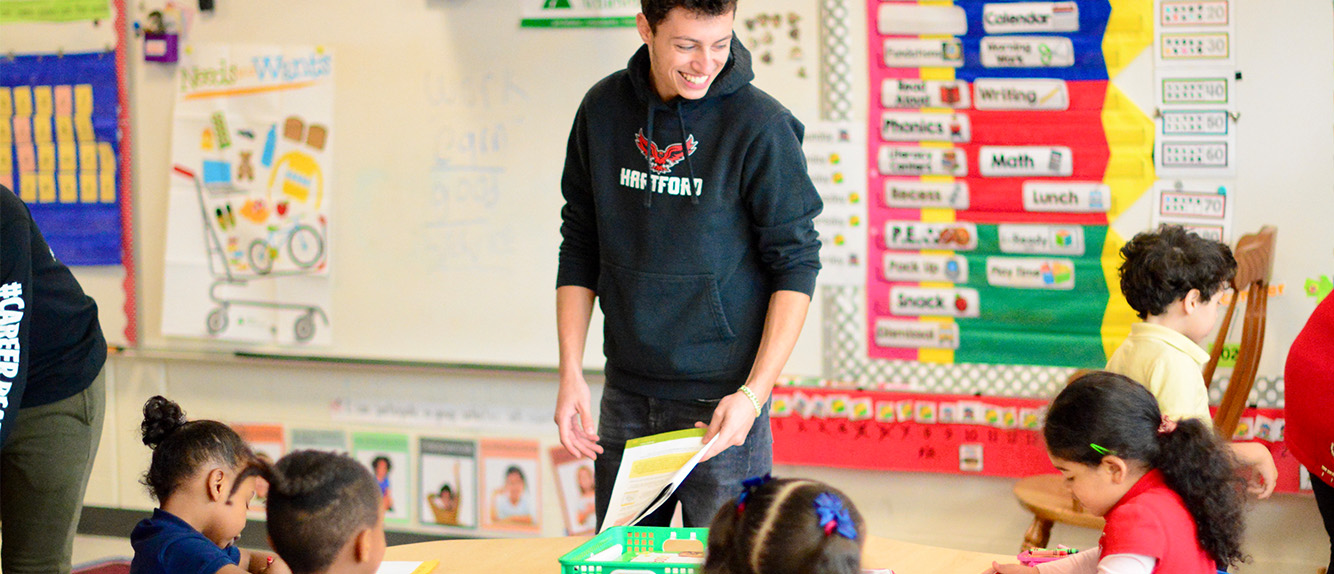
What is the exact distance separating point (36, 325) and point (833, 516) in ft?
5.03

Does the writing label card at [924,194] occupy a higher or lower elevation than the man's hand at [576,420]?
higher

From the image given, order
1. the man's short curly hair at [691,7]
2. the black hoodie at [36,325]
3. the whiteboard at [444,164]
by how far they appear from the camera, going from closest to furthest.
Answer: the man's short curly hair at [691,7] < the black hoodie at [36,325] < the whiteboard at [444,164]

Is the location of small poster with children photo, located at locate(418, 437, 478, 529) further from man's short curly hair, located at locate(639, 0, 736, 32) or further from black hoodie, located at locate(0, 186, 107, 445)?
man's short curly hair, located at locate(639, 0, 736, 32)

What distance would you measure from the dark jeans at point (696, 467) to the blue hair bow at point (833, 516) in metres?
0.60

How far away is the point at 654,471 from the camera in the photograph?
1582 mm

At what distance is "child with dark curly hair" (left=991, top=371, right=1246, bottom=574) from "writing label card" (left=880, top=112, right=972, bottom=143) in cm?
147

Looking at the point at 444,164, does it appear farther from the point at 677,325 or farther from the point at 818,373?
the point at 677,325

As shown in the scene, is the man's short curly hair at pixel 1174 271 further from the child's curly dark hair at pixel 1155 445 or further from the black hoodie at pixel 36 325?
the black hoodie at pixel 36 325

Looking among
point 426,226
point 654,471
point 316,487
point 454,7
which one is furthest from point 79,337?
point 454,7

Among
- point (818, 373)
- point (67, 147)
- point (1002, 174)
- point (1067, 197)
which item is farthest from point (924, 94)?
point (67, 147)

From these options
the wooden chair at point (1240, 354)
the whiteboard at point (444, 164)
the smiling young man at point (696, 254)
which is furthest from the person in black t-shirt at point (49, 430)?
the wooden chair at point (1240, 354)

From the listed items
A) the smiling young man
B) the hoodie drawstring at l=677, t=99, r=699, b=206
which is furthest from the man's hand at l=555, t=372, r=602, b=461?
the hoodie drawstring at l=677, t=99, r=699, b=206

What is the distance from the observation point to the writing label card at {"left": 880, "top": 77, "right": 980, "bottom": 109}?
114 inches

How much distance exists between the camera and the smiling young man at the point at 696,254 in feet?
5.77
